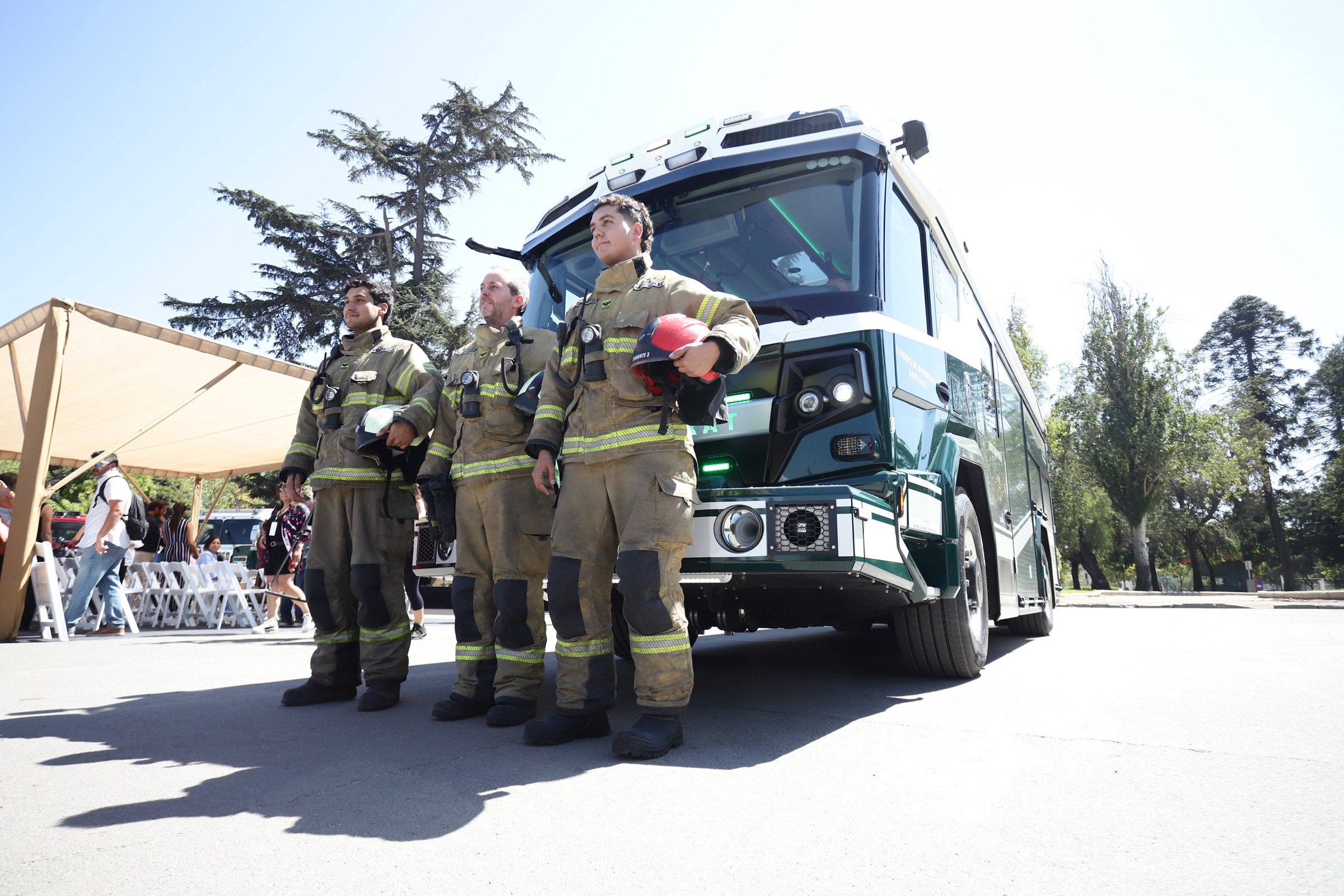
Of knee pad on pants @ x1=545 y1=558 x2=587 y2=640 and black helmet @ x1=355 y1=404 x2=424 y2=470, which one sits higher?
black helmet @ x1=355 y1=404 x2=424 y2=470

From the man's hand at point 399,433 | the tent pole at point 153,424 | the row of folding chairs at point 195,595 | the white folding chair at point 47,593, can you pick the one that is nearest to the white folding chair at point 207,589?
the row of folding chairs at point 195,595

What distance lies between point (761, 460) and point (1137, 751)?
68.9 inches

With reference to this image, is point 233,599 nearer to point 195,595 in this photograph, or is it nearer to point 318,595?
point 195,595

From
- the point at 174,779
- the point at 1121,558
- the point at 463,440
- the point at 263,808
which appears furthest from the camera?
the point at 1121,558

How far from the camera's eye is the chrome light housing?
9.85 ft

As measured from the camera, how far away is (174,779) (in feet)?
8.67

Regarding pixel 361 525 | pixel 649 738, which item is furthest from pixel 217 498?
pixel 649 738

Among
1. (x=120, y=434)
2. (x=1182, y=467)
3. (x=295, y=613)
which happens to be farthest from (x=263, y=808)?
(x=1182, y=467)

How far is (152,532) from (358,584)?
27.9ft

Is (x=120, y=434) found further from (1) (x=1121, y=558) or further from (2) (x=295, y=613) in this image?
(1) (x=1121, y=558)

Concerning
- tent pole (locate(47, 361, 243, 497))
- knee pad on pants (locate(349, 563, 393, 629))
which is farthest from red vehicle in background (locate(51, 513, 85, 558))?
knee pad on pants (locate(349, 563, 393, 629))

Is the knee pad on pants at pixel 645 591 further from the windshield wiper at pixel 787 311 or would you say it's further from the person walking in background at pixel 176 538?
the person walking in background at pixel 176 538

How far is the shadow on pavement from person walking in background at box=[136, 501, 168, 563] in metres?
6.75

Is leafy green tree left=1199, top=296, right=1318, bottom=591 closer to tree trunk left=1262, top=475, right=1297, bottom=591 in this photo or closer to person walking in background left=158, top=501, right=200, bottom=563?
tree trunk left=1262, top=475, right=1297, bottom=591
